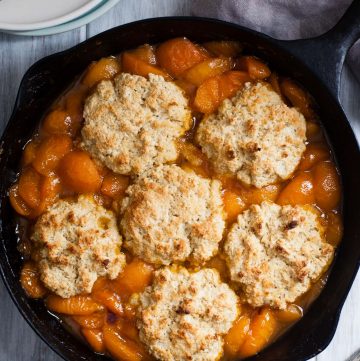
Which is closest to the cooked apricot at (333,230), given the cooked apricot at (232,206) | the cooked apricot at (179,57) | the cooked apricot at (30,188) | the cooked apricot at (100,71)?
the cooked apricot at (232,206)

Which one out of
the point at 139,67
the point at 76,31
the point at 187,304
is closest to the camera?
the point at 187,304

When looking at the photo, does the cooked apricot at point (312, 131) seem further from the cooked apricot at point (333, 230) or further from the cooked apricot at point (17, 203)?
the cooked apricot at point (17, 203)

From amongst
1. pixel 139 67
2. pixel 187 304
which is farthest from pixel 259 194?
pixel 139 67

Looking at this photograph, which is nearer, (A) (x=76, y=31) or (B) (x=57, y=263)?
(B) (x=57, y=263)

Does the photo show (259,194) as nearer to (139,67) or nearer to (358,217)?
(358,217)

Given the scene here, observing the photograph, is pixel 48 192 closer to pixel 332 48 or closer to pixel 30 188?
pixel 30 188

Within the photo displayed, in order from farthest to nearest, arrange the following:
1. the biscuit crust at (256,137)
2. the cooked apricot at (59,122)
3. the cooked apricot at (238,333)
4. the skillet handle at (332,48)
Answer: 1. the cooked apricot at (59,122)
2. the cooked apricot at (238,333)
3. the biscuit crust at (256,137)
4. the skillet handle at (332,48)
